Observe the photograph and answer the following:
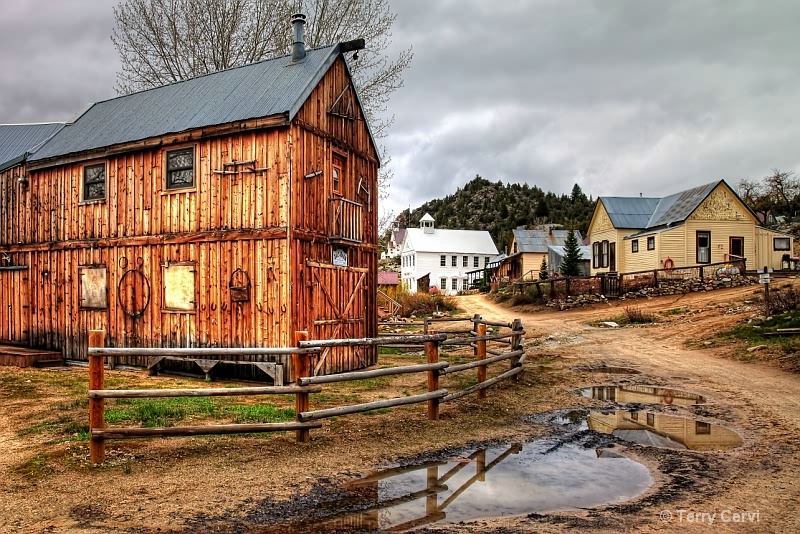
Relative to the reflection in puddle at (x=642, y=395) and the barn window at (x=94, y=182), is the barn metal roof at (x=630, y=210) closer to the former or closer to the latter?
the reflection in puddle at (x=642, y=395)

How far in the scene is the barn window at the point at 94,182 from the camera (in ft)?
54.9

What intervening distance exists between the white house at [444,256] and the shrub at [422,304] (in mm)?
27553

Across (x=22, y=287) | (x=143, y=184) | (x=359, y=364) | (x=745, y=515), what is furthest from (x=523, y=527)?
(x=22, y=287)

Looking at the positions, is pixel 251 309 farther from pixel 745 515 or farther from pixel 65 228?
pixel 745 515

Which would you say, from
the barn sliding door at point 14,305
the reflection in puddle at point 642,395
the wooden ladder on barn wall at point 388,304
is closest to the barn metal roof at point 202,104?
the barn sliding door at point 14,305

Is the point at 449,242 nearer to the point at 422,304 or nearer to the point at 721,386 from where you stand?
the point at 422,304

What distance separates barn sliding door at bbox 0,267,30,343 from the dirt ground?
644cm

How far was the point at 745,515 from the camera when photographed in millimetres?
5340

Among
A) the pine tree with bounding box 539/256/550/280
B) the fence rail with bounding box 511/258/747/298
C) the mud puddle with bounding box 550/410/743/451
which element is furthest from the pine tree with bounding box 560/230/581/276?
the mud puddle with bounding box 550/410/743/451

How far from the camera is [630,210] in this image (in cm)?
4031

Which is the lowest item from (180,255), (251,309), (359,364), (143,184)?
(359,364)

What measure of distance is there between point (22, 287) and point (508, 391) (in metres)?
14.9

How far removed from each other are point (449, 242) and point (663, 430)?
205 feet

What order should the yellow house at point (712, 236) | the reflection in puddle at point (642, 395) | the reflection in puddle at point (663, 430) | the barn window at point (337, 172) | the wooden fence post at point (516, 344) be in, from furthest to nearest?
the yellow house at point (712, 236), the barn window at point (337, 172), the wooden fence post at point (516, 344), the reflection in puddle at point (642, 395), the reflection in puddle at point (663, 430)
